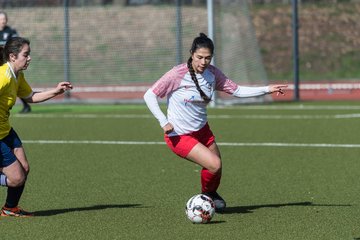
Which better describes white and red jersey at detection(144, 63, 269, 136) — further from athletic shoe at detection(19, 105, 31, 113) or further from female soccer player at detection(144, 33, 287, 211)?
athletic shoe at detection(19, 105, 31, 113)

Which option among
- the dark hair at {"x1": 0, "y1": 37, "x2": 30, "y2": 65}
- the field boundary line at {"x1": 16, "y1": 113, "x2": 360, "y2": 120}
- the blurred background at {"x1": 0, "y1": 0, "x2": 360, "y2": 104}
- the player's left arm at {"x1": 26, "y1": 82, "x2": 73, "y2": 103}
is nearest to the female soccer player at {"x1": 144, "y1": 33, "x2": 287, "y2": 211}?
the player's left arm at {"x1": 26, "y1": 82, "x2": 73, "y2": 103}

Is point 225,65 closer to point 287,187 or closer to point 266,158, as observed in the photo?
point 266,158

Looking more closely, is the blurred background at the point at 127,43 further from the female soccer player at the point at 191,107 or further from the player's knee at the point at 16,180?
the player's knee at the point at 16,180

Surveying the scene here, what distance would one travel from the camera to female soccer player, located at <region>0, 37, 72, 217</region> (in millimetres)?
9023

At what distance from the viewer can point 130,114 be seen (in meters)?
20.5

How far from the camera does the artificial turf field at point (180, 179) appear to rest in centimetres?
849

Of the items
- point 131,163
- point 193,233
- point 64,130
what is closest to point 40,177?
point 131,163

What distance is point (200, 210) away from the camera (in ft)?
28.3

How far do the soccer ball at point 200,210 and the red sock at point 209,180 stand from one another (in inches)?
23.6

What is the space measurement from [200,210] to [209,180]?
33.1 inches

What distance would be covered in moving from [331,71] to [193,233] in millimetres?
27279

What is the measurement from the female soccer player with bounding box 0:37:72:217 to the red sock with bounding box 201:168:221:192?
1.56m

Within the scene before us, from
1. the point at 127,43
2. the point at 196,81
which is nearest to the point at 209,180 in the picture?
the point at 196,81

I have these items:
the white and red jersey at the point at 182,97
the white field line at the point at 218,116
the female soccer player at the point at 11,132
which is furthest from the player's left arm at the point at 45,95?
the white field line at the point at 218,116
